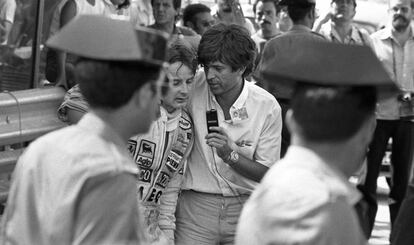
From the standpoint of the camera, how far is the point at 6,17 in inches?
312

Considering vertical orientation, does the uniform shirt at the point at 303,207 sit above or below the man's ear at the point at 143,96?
below

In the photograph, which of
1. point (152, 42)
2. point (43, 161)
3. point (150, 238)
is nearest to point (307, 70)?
point (152, 42)

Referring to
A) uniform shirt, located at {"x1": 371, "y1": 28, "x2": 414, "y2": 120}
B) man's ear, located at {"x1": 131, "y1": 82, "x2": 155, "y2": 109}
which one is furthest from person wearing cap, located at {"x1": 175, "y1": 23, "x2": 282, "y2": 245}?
uniform shirt, located at {"x1": 371, "y1": 28, "x2": 414, "y2": 120}

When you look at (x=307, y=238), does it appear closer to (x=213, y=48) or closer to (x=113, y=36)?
(x=113, y=36)

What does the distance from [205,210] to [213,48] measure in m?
0.86

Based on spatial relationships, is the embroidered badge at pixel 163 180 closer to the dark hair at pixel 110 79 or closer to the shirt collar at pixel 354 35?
the dark hair at pixel 110 79

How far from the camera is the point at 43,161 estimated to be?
10.7 feet

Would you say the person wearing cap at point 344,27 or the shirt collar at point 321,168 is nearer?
the shirt collar at point 321,168

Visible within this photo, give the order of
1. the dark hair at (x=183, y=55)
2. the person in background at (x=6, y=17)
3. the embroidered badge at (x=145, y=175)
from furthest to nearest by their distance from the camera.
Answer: the person in background at (x=6, y=17) → the dark hair at (x=183, y=55) → the embroidered badge at (x=145, y=175)

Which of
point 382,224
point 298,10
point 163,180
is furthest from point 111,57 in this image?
point 382,224

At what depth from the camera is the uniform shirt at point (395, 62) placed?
10562 mm

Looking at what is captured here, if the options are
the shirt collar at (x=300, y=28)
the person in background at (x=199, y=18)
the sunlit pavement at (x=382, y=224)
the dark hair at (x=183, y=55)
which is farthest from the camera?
the person in background at (x=199, y=18)

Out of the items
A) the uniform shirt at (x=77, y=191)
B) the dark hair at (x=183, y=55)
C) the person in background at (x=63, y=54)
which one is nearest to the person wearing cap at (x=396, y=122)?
the person in background at (x=63, y=54)

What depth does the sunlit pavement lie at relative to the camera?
10.5 meters
